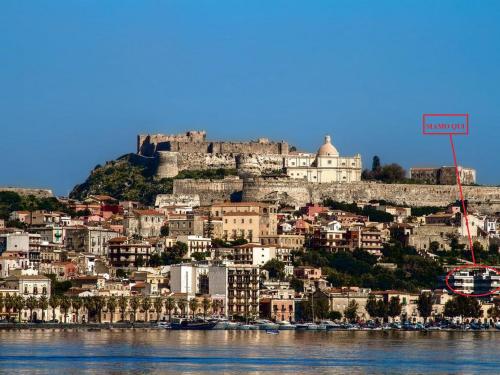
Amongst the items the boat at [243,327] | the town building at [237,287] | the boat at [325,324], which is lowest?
the boat at [243,327]

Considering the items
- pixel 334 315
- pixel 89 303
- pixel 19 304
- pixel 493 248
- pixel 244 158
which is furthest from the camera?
pixel 244 158

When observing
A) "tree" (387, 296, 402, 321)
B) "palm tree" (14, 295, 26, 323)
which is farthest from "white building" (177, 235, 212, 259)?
"palm tree" (14, 295, 26, 323)

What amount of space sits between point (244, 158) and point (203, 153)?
267 cm

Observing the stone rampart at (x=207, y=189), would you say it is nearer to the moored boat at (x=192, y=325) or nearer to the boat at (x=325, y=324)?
the boat at (x=325, y=324)

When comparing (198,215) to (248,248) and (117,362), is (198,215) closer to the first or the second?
(248,248)

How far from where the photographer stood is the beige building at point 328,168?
414 ft

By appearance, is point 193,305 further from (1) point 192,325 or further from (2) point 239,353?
(2) point 239,353

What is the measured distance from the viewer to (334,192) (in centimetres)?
12556

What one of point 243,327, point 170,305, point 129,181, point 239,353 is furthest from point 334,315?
point 129,181

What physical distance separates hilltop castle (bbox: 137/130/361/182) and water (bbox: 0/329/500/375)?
32.6m

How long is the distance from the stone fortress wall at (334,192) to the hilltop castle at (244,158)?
3.12ft

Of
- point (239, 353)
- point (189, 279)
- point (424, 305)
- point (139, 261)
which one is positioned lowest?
point (239, 353)

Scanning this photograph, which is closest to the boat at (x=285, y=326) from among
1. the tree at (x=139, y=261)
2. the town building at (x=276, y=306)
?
the town building at (x=276, y=306)

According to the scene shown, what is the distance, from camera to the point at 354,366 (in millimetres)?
68500
